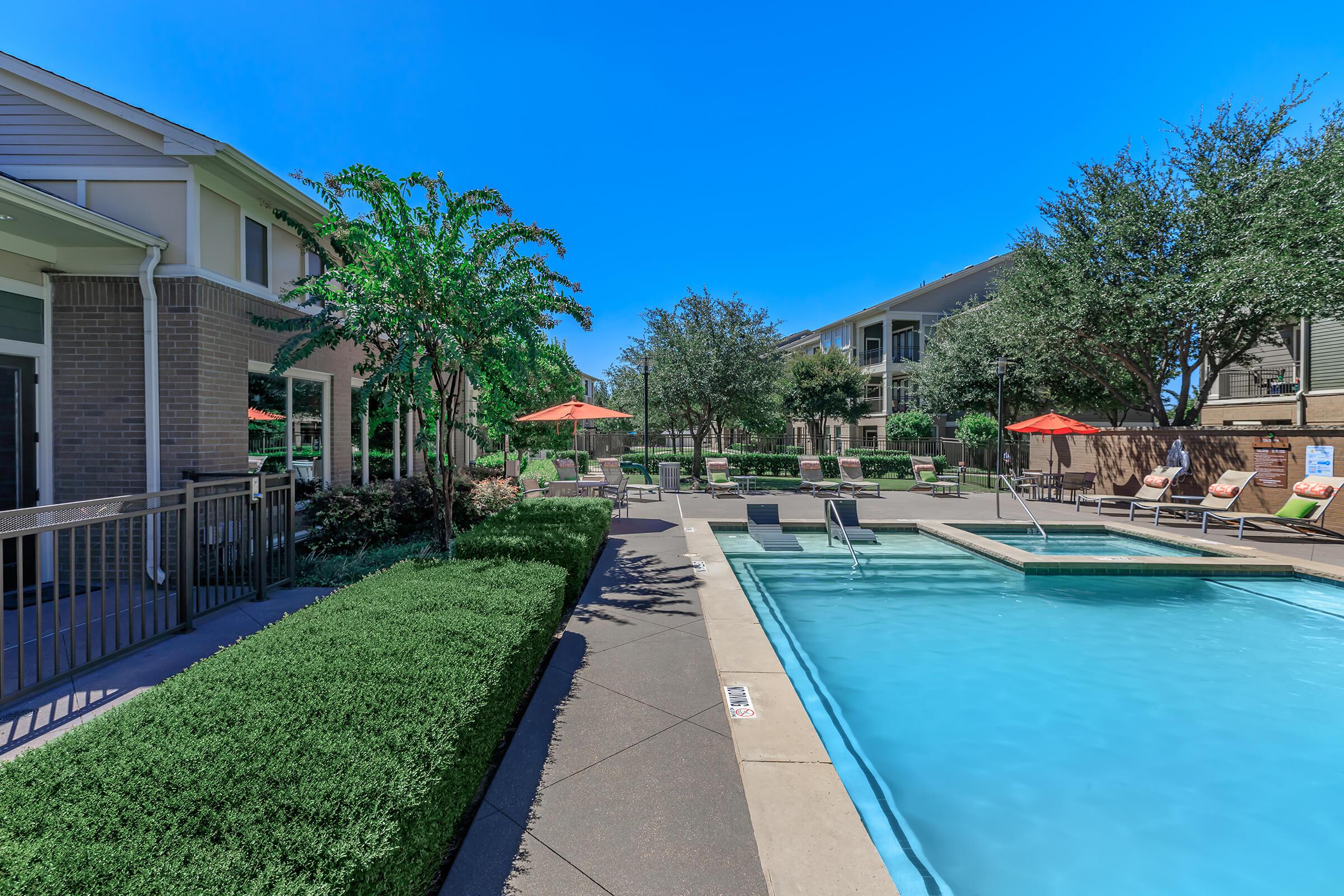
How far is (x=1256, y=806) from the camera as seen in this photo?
3924 mm

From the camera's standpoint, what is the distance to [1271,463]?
12609 mm

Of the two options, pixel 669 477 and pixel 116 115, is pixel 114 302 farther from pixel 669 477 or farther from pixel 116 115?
pixel 669 477

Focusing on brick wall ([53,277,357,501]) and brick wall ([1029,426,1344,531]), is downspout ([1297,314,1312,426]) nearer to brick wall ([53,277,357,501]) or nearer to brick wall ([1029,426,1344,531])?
brick wall ([1029,426,1344,531])

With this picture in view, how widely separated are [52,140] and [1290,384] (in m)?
33.8

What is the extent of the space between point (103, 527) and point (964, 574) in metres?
10.3

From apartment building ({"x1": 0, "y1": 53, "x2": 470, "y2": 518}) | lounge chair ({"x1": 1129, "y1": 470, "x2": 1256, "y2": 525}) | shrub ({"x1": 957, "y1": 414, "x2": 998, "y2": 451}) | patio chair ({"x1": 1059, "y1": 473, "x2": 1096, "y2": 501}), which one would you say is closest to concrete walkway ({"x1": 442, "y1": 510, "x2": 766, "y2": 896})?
apartment building ({"x1": 0, "y1": 53, "x2": 470, "y2": 518})

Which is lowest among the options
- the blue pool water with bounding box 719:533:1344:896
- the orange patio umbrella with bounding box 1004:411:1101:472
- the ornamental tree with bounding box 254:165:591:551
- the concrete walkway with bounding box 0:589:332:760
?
the blue pool water with bounding box 719:533:1344:896

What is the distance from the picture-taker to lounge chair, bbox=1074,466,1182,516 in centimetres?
1364

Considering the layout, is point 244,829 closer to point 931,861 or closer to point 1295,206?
point 931,861

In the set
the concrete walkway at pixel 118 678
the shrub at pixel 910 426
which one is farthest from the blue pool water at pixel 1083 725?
the shrub at pixel 910 426

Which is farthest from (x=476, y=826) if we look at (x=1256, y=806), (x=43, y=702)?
(x=1256, y=806)

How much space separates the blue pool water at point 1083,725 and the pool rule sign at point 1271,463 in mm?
5758

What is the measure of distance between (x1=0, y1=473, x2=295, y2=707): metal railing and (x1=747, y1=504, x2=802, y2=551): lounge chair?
24.2 ft

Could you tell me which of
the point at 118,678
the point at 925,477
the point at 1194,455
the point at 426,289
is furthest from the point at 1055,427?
the point at 118,678
